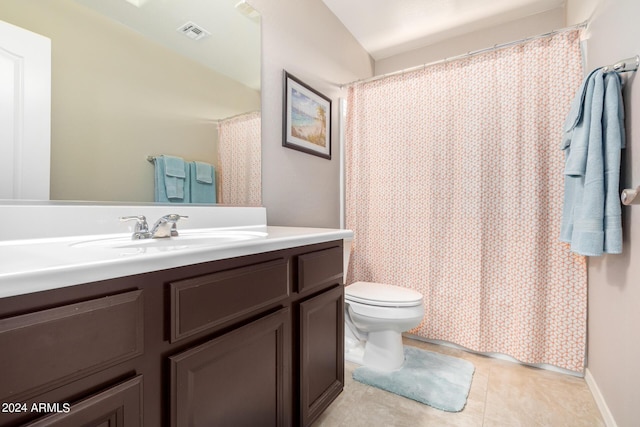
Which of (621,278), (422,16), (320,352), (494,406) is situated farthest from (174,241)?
(422,16)

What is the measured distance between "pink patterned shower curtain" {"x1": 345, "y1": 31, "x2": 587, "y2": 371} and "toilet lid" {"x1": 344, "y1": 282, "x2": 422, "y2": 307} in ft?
1.19

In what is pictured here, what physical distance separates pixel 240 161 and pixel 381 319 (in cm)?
112

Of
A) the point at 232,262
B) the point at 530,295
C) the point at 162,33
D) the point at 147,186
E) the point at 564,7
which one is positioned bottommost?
the point at 530,295

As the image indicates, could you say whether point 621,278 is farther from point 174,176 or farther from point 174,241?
point 174,176

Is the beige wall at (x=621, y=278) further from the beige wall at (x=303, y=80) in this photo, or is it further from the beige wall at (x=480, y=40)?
the beige wall at (x=303, y=80)

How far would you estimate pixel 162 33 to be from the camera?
1145mm

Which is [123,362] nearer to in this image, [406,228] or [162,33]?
[162,33]

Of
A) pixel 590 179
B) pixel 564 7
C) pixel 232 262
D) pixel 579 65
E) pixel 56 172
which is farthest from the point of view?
pixel 564 7

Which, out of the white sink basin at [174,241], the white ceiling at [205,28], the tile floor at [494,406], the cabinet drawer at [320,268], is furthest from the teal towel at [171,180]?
the tile floor at [494,406]

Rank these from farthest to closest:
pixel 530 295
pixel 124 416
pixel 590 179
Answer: pixel 530 295
pixel 590 179
pixel 124 416

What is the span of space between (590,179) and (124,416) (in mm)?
1768

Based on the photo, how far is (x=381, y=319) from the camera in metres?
1.59

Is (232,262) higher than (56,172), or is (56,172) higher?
(56,172)

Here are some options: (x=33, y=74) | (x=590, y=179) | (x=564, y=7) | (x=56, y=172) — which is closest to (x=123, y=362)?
(x=56, y=172)
